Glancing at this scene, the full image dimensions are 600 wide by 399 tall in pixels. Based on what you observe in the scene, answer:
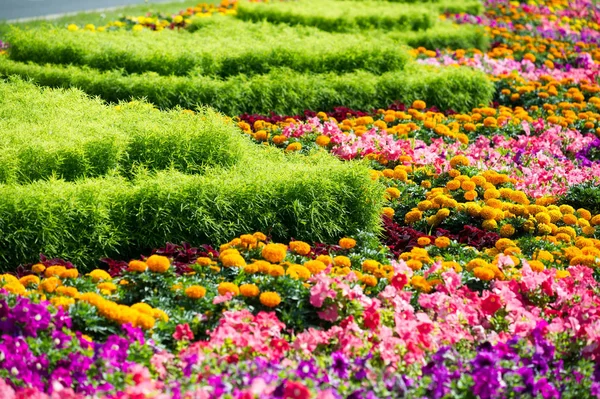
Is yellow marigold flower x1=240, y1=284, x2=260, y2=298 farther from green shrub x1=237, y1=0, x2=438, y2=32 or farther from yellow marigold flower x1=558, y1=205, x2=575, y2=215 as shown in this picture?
green shrub x1=237, y1=0, x2=438, y2=32

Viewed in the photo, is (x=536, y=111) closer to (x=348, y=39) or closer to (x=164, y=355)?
(x=348, y=39)

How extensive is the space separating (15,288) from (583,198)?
396 centimetres

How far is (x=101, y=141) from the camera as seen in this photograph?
5.71 meters

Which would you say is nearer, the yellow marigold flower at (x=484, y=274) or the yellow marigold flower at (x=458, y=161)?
the yellow marigold flower at (x=484, y=274)

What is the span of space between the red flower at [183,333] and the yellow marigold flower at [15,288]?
0.71m

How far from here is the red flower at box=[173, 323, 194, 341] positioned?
3.81 m

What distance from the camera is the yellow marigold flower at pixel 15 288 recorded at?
154 inches

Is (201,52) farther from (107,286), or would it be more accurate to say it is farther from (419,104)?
(107,286)

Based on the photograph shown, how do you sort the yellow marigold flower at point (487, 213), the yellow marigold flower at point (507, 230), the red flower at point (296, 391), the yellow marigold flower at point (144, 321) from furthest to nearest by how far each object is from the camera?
the yellow marigold flower at point (487, 213), the yellow marigold flower at point (507, 230), the yellow marigold flower at point (144, 321), the red flower at point (296, 391)

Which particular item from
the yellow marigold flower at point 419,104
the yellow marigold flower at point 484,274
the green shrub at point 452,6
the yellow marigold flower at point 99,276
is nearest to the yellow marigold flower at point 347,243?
the yellow marigold flower at point 484,274

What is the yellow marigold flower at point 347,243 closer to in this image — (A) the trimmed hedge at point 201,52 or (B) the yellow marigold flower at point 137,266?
(B) the yellow marigold flower at point 137,266

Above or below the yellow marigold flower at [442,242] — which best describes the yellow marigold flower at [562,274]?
above

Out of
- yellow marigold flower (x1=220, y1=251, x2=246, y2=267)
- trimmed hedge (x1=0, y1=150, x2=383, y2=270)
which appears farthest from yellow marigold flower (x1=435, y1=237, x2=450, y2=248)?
yellow marigold flower (x1=220, y1=251, x2=246, y2=267)

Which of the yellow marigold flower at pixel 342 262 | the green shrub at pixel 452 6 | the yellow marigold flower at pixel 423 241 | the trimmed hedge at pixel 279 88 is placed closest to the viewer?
the yellow marigold flower at pixel 342 262
